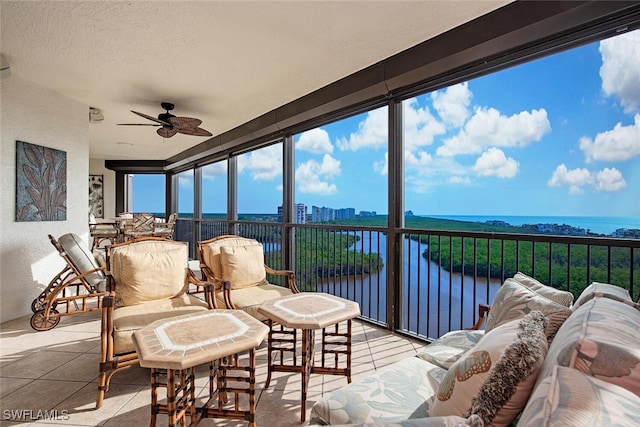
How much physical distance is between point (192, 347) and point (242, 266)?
1532 millimetres

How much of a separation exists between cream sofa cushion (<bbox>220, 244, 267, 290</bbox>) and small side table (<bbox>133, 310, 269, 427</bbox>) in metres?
1.04

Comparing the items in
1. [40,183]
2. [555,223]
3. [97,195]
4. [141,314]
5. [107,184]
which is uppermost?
[107,184]

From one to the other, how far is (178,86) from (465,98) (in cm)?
362

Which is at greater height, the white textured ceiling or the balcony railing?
the white textured ceiling

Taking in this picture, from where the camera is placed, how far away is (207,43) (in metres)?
2.73

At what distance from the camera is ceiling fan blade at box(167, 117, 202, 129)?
375cm

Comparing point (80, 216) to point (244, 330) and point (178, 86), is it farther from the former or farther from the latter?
point (244, 330)

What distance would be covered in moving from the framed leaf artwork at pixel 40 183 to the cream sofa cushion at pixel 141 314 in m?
2.49

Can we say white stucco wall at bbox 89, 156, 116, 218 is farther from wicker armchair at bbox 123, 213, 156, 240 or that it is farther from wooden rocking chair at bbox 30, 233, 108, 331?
wooden rocking chair at bbox 30, 233, 108, 331

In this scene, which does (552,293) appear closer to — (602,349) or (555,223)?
(602,349)

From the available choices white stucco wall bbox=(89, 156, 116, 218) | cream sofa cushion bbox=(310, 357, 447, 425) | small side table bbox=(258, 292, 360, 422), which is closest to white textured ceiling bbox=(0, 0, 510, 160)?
small side table bbox=(258, 292, 360, 422)

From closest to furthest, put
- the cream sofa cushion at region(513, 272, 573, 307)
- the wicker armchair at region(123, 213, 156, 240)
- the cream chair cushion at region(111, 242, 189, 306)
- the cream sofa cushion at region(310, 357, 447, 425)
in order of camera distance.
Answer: the cream sofa cushion at region(310, 357, 447, 425), the cream sofa cushion at region(513, 272, 573, 307), the cream chair cushion at region(111, 242, 189, 306), the wicker armchair at region(123, 213, 156, 240)

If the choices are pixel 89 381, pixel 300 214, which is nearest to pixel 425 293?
pixel 300 214

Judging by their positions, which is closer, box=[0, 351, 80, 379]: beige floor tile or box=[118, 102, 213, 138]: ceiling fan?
box=[0, 351, 80, 379]: beige floor tile
